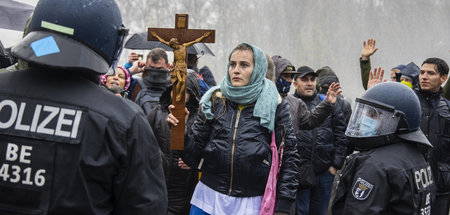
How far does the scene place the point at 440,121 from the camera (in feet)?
16.3

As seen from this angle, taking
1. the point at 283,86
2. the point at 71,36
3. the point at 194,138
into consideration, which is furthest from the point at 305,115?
the point at 71,36

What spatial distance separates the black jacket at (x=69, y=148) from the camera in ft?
5.82

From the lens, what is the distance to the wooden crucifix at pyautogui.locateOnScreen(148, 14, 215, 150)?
342 cm

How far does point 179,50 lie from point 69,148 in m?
1.76

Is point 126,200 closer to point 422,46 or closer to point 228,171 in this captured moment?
point 228,171

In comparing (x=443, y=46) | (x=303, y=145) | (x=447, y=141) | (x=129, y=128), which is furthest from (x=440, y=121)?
(x=443, y=46)

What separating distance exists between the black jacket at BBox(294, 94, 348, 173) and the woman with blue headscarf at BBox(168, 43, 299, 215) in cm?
205

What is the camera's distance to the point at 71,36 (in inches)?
73.1

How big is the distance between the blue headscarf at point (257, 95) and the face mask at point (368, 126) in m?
0.71

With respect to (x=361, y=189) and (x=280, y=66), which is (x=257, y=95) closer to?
(x=361, y=189)

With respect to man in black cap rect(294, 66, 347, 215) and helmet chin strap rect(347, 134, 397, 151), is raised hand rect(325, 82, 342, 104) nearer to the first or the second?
man in black cap rect(294, 66, 347, 215)

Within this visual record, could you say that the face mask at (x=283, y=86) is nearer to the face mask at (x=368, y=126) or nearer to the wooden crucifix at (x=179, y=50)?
the wooden crucifix at (x=179, y=50)

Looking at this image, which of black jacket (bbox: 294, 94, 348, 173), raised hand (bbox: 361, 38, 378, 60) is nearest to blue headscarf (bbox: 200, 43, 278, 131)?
black jacket (bbox: 294, 94, 348, 173)

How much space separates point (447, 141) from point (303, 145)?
1574 mm
